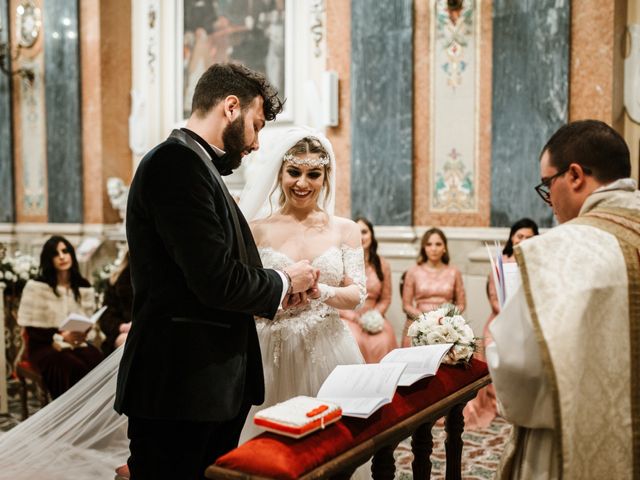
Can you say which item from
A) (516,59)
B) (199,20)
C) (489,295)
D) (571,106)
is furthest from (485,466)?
(199,20)

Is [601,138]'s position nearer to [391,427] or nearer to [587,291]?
[587,291]

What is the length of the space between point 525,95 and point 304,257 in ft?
13.1

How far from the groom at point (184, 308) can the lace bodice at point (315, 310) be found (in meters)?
0.99

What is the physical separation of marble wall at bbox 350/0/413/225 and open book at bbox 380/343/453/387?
15.2ft

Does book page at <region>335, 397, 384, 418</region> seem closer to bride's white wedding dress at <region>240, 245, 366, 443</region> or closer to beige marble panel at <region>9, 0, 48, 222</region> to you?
bride's white wedding dress at <region>240, 245, 366, 443</region>

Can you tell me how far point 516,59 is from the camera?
21.4ft

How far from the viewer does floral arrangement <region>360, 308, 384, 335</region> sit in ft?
19.7

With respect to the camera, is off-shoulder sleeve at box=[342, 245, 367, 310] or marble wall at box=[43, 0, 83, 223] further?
marble wall at box=[43, 0, 83, 223]

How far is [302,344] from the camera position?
333 cm

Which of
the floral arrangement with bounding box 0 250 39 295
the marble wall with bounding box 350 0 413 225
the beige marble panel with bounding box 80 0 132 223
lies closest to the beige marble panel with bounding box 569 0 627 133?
the marble wall with bounding box 350 0 413 225

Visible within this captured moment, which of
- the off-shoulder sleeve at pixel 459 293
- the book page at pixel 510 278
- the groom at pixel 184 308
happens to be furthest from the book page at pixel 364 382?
the off-shoulder sleeve at pixel 459 293

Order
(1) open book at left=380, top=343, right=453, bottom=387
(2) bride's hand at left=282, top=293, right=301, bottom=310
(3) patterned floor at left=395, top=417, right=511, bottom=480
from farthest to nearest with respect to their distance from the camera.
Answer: (3) patterned floor at left=395, top=417, right=511, bottom=480 → (2) bride's hand at left=282, top=293, right=301, bottom=310 → (1) open book at left=380, top=343, right=453, bottom=387

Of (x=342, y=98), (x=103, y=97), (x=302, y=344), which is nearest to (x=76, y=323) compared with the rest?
(x=302, y=344)

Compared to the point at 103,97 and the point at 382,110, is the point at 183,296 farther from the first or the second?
the point at 103,97
